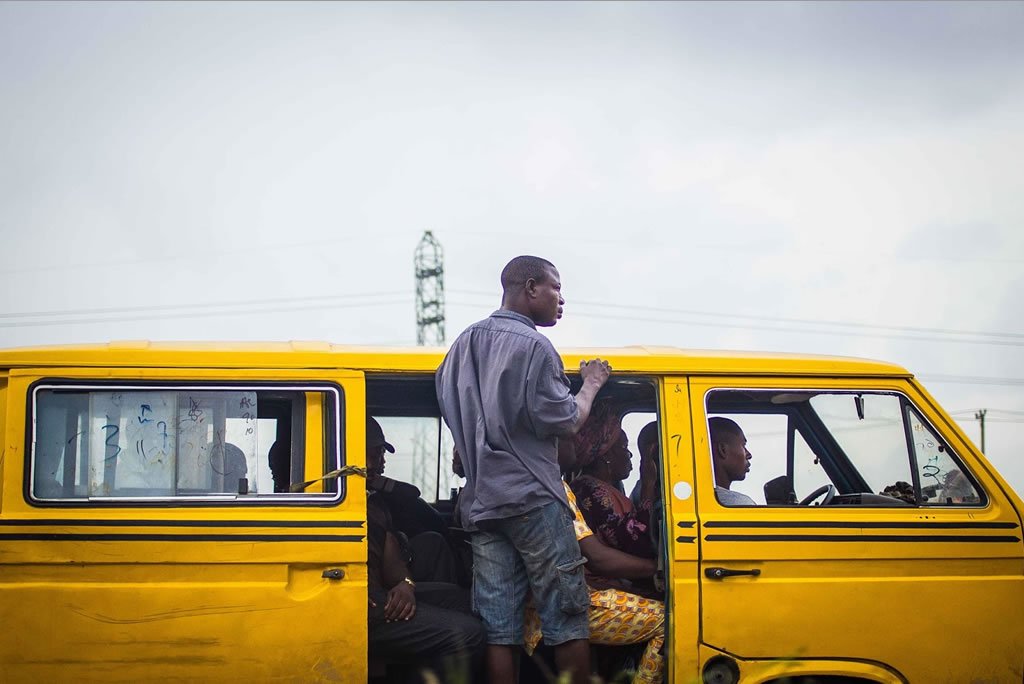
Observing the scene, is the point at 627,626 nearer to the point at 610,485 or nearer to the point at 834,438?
the point at 610,485

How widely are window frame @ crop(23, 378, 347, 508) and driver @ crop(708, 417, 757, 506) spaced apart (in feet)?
5.47

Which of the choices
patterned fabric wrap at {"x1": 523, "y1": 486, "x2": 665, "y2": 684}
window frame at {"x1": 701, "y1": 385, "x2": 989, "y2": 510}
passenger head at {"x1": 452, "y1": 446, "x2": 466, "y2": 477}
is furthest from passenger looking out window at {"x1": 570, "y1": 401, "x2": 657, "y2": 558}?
passenger head at {"x1": 452, "y1": 446, "x2": 466, "y2": 477}

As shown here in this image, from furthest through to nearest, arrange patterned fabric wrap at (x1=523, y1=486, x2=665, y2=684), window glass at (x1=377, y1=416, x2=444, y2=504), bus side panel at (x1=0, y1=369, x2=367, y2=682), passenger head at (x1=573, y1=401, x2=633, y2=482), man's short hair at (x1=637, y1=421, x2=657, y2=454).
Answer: window glass at (x1=377, y1=416, x2=444, y2=504) < passenger head at (x1=573, y1=401, x2=633, y2=482) < man's short hair at (x1=637, y1=421, x2=657, y2=454) < patterned fabric wrap at (x1=523, y1=486, x2=665, y2=684) < bus side panel at (x1=0, y1=369, x2=367, y2=682)

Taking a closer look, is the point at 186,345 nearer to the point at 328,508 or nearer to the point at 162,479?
the point at 162,479

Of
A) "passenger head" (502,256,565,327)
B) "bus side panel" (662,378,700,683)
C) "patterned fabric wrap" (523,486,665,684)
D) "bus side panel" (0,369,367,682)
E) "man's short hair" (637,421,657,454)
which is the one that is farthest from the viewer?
"man's short hair" (637,421,657,454)

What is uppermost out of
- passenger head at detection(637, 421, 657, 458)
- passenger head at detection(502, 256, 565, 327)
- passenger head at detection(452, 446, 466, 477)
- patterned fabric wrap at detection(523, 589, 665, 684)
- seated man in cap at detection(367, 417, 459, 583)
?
passenger head at detection(502, 256, 565, 327)

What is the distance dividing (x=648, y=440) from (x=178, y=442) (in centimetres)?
218

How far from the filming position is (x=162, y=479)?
4.62 m

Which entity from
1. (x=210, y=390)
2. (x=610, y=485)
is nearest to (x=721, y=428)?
(x=610, y=485)

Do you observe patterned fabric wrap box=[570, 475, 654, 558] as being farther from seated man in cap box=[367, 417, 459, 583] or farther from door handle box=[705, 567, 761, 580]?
seated man in cap box=[367, 417, 459, 583]

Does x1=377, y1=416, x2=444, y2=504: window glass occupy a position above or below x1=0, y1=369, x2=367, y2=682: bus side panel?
above

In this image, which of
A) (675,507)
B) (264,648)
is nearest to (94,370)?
(264,648)

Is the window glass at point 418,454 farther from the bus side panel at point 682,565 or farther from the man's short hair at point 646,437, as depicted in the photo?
the bus side panel at point 682,565

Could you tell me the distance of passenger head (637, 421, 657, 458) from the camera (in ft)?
17.7
